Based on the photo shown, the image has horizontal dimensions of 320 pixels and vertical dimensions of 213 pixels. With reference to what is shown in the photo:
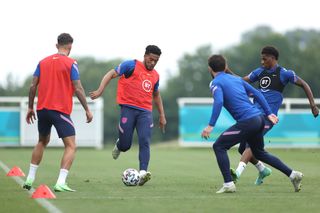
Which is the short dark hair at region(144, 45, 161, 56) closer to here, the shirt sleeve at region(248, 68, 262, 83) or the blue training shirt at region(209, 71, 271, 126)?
the shirt sleeve at region(248, 68, 262, 83)

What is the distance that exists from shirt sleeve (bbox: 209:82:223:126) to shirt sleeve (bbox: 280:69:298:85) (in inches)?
95.5

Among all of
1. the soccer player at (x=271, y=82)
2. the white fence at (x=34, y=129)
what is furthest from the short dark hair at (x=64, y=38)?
the white fence at (x=34, y=129)

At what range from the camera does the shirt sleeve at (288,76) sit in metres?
14.4

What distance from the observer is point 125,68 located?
567 inches

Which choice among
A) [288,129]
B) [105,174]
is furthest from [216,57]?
[288,129]

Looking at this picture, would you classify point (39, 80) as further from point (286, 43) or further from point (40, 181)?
point (286, 43)

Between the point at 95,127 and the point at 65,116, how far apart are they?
21000mm

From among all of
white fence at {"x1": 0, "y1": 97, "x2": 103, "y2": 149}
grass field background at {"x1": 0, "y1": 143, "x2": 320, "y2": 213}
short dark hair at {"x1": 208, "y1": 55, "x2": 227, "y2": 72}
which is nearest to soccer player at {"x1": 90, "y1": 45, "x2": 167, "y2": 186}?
grass field background at {"x1": 0, "y1": 143, "x2": 320, "y2": 213}

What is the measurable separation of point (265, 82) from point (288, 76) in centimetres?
40

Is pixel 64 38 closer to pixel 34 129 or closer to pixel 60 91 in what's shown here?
pixel 60 91

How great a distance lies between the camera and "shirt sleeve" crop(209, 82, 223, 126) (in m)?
12.1

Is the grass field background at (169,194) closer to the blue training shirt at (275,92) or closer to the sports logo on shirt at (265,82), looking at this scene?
the blue training shirt at (275,92)

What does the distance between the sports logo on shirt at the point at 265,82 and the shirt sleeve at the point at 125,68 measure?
2.15m

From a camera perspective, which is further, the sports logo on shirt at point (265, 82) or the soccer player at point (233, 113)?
the sports logo on shirt at point (265, 82)
